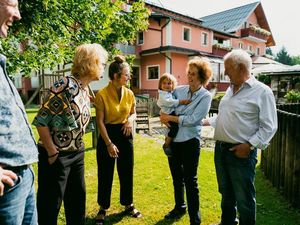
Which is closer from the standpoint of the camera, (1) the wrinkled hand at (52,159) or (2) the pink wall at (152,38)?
(1) the wrinkled hand at (52,159)

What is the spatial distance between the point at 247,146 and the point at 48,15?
5768 mm

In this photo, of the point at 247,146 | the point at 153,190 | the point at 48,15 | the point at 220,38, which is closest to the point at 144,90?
the point at 220,38

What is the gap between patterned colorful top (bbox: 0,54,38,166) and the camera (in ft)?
5.52

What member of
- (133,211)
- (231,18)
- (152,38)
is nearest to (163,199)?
(133,211)

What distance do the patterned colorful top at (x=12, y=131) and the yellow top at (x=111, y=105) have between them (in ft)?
5.82

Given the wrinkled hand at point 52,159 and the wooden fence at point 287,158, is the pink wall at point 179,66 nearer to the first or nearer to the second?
the wooden fence at point 287,158

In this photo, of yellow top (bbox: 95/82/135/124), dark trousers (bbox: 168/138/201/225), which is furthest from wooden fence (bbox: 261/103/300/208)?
yellow top (bbox: 95/82/135/124)

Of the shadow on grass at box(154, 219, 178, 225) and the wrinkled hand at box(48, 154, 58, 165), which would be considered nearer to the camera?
the wrinkled hand at box(48, 154, 58, 165)

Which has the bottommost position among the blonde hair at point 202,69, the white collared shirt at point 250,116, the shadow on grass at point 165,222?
the shadow on grass at point 165,222

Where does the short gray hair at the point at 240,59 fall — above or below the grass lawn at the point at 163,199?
above

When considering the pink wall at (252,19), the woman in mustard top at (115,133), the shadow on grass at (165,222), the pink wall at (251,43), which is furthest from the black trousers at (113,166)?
the pink wall at (252,19)

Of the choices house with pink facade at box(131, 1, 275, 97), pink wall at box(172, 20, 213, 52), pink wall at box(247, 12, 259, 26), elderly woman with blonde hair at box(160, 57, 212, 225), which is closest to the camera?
elderly woman with blonde hair at box(160, 57, 212, 225)

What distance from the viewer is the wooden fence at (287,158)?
13.9ft

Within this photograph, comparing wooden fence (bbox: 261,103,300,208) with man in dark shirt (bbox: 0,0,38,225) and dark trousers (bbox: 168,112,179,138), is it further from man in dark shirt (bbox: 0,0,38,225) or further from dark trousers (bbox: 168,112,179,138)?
man in dark shirt (bbox: 0,0,38,225)
